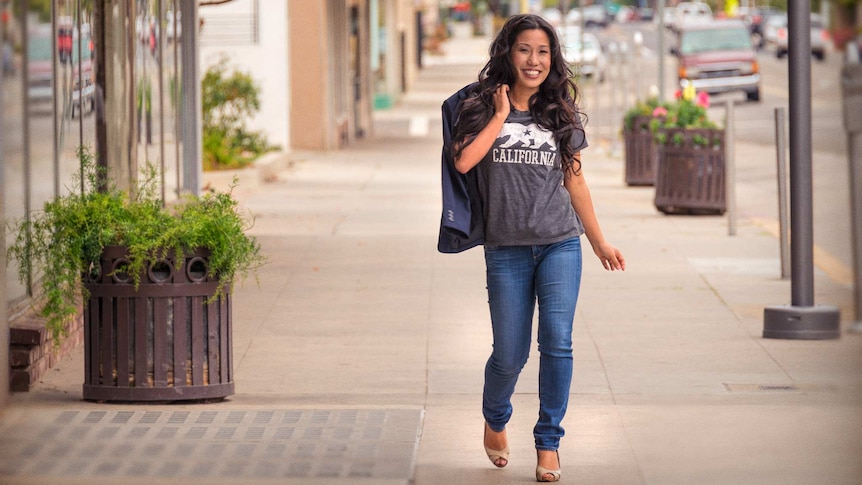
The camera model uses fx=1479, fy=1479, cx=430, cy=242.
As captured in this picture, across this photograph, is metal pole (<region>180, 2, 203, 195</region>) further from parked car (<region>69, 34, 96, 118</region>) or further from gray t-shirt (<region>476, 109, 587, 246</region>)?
gray t-shirt (<region>476, 109, 587, 246</region>)

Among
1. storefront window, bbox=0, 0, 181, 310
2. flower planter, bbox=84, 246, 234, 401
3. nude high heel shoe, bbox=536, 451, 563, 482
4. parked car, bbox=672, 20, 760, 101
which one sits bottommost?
nude high heel shoe, bbox=536, 451, 563, 482

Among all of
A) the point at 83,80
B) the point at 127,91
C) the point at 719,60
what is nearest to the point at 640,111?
the point at 127,91

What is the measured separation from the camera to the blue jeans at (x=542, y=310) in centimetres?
556

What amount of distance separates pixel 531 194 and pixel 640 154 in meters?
13.2

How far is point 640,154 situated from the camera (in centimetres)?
1852

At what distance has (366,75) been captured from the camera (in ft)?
101

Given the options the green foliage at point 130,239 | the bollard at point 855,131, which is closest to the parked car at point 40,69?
the green foliage at point 130,239

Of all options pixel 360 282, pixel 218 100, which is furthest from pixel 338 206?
pixel 360 282

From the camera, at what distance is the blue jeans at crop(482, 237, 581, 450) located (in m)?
5.56

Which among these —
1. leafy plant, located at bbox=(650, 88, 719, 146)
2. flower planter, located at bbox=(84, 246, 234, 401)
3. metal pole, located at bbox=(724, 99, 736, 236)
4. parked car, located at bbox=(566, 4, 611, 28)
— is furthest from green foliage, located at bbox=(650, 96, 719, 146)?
parked car, located at bbox=(566, 4, 611, 28)

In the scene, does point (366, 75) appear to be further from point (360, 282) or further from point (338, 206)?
point (360, 282)

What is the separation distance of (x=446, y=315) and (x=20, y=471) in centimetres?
426

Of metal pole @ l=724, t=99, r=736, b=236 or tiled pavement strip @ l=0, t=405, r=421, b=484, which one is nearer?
tiled pavement strip @ l=0, t=405, r=421, b=484

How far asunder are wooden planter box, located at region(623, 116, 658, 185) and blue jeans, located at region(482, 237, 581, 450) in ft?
42.5
